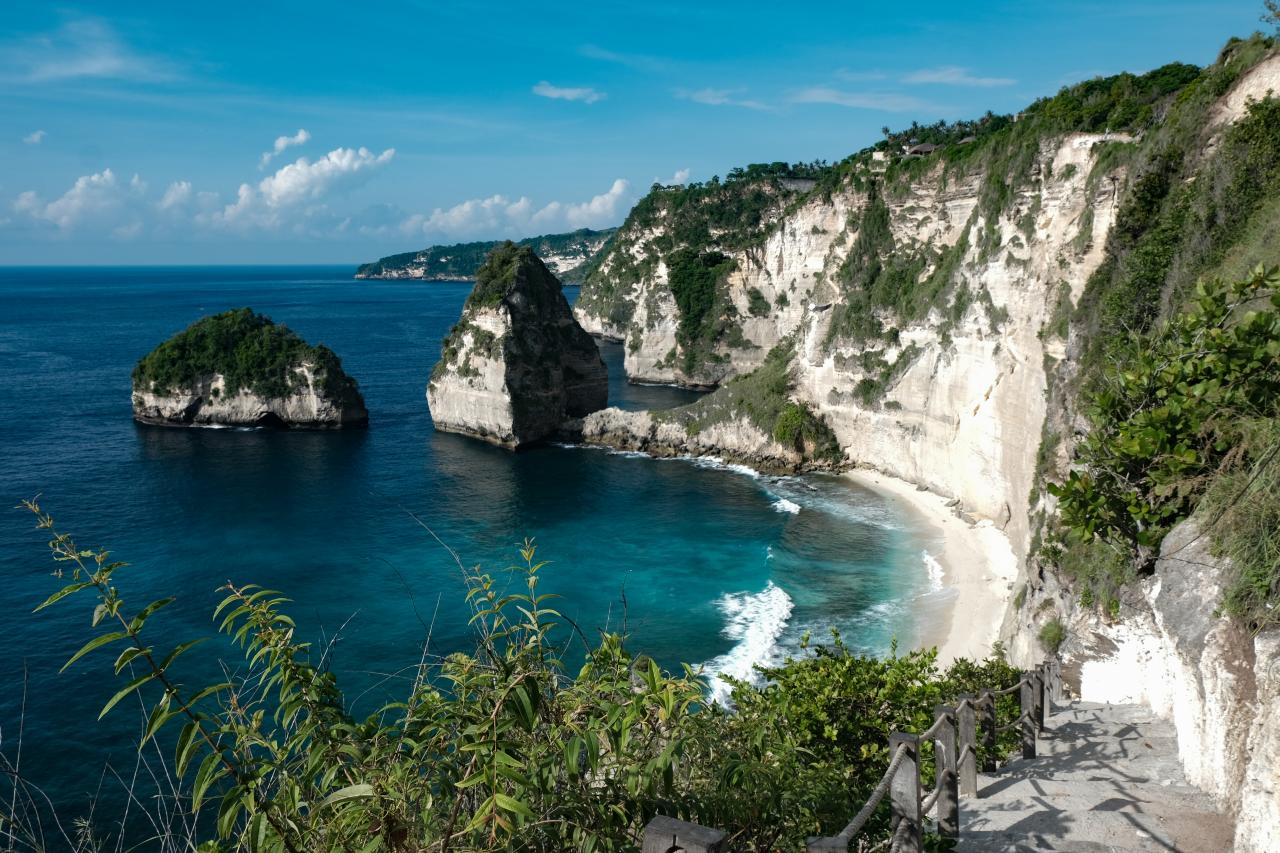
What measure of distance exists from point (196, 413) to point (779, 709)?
6046cm

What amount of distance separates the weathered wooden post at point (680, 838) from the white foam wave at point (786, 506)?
3553 centimetres

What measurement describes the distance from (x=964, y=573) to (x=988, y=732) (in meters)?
21.6

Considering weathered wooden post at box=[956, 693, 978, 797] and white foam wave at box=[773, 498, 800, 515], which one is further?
white foam wave at box=[773, 498, 800, 515]

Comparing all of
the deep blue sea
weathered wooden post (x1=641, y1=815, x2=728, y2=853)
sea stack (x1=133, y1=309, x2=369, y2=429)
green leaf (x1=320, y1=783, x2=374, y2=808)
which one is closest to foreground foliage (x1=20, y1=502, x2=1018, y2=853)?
green leaf (x1=320, y1=783, x2=374, y2=808)

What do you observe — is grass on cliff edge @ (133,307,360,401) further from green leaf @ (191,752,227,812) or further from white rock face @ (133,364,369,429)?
green leaf @ (191,752,227,812)

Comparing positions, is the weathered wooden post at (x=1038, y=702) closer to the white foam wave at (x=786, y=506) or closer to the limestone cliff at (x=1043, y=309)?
the limestone cliff at (x=1043, y=309)

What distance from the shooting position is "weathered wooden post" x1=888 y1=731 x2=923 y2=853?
208 inches

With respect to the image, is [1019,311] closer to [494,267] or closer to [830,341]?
[830,341]

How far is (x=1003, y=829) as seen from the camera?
716cm

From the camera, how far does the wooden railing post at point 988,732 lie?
31.3 ft

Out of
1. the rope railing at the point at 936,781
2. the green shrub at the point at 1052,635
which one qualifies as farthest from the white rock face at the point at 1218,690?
the green shrub at the point at 1052,635

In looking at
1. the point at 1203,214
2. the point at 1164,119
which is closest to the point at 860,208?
the point at 1164,119

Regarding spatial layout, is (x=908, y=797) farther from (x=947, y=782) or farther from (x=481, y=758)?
(x=481, y=758)

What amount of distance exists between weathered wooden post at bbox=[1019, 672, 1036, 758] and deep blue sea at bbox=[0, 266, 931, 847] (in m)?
9.14
